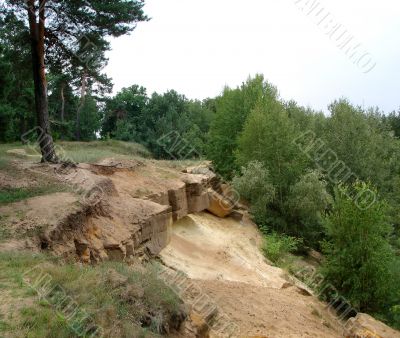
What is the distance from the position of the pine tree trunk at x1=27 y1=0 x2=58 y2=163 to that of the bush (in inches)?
517

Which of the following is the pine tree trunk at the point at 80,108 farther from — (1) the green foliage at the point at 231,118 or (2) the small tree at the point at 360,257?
(2) the small tree at the point at 360,257

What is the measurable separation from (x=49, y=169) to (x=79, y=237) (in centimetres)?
533

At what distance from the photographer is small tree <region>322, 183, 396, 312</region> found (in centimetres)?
1994

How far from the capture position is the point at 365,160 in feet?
113

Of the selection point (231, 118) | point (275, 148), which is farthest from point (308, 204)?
point (231, 118)

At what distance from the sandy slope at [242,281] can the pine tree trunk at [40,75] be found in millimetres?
5860

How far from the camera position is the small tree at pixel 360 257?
19.9 meters

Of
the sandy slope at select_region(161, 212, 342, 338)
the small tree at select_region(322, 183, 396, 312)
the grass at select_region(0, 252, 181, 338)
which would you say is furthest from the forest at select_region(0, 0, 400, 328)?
the grass at select_region(0, 252, 181, 338)

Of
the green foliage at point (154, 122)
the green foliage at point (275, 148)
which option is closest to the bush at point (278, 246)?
the green foliage at point (275, 148)

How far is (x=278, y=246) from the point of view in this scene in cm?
2469

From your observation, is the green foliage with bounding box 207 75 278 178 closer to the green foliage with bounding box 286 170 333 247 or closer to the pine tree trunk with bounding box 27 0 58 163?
the green foliage with bounding box 286 170 333 247

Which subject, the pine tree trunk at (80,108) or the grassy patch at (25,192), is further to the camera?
the pine tree trunk at (80,108)

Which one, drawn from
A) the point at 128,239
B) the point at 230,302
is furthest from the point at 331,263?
the point at 128,239

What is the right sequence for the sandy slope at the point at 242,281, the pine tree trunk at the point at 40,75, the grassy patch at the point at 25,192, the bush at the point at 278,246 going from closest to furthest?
the grassy patch at the point at 25,192, the sandy slope at the point at 242,281, the pine tree trunk at the point at 40,75, the bush at the point at 278,246
